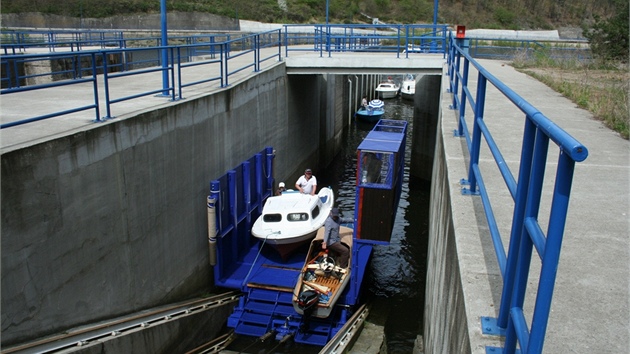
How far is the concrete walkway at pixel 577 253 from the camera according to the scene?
2.93 m

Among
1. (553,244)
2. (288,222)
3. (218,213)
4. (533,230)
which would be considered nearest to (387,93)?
(288,222)

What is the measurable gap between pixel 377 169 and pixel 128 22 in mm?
49778

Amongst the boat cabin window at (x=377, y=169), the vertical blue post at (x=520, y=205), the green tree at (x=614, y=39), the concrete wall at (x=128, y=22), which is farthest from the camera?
the concrete wall at (x=128, y=22)

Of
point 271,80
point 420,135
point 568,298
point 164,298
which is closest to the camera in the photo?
point 568,298

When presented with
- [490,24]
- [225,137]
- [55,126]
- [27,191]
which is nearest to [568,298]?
[27,191]

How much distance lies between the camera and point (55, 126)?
8.52 metres

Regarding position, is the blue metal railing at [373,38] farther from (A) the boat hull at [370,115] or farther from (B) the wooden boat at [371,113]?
(A) the boat hull at [370,115]

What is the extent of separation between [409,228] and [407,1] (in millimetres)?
81227

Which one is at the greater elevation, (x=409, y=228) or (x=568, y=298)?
(x=568, y=298)

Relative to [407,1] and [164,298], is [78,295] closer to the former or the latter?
[164,298]

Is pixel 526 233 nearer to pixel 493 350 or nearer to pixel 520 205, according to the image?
pixel 520 205

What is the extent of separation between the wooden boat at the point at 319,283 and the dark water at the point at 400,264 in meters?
1.66

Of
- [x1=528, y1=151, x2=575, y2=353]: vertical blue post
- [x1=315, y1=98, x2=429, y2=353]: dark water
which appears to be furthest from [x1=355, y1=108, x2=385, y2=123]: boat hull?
[x1=528, y1=151, x2=575, y2=353]: vertical blue post

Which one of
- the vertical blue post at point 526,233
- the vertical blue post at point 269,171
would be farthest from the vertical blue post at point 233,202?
the vertical blue post at point 526,233
